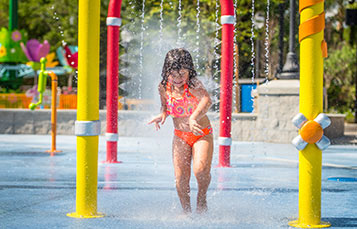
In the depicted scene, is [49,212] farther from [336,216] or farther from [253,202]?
[336,216]

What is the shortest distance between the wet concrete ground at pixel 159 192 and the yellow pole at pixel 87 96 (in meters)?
0.28

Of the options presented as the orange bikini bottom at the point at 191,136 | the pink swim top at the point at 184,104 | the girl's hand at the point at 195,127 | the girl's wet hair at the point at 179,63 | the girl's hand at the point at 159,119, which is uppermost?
the girl's wet hair at the point at 179,63

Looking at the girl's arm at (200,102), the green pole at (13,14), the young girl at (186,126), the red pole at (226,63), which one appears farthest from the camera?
the green pole at (13,14)

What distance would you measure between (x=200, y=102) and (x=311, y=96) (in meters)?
0.87

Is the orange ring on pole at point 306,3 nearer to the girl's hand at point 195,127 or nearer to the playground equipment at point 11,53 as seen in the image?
the girl's hand at point 195,127

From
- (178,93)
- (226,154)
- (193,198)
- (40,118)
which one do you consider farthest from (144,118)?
(178,93)

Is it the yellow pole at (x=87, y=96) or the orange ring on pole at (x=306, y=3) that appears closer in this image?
the orange ring on pole at (x=306, y=3)

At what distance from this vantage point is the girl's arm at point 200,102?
186 inches

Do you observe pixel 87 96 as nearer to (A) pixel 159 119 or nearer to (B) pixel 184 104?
(A) pixel 159 119

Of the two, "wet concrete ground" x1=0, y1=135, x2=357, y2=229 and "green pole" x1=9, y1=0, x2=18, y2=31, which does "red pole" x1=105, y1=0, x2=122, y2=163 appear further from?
"green pole" x1=9, y1=0, x2=18, y2=31

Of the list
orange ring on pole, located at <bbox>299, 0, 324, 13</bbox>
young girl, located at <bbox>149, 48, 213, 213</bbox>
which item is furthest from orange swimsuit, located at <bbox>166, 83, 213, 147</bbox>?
orange ring on pole, located at <bbox>299, 0, 324, 13</bbox>

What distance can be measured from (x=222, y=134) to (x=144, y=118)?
21.3 ft

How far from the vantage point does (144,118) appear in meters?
14.6

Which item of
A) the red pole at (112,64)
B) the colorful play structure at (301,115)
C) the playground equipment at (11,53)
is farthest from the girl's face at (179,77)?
the playground equipment at (11,53)
